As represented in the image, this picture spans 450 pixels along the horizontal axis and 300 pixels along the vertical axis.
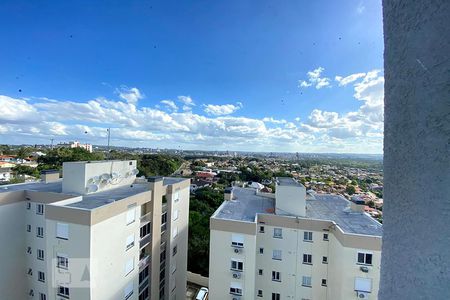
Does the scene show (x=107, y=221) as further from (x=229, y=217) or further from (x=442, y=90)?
(x=442, y=90)

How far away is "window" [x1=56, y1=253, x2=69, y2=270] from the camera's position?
32.6ft

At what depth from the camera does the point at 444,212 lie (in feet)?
3.59

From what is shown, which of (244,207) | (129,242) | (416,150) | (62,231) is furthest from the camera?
(244,207)

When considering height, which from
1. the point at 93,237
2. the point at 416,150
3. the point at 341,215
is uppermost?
the point at 416,150

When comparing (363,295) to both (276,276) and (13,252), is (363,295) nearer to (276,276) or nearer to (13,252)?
(276,276)

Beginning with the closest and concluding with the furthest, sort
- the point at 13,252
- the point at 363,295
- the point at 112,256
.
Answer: the point at 112,256 < the point at 363,295 < the point at 13,252

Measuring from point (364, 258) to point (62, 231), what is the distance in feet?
48.7

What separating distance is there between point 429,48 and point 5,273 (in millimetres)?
19349

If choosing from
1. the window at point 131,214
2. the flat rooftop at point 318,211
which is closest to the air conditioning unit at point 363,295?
the flat rooftop at point 318,211

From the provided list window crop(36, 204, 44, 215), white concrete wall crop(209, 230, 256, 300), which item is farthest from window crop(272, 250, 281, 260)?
window crop(36, 204, 44, 215)

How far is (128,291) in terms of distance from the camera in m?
12.0

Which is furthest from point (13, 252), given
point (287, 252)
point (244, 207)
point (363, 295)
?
point (363, 295)

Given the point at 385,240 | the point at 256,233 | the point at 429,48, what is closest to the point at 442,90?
the point at 429,48

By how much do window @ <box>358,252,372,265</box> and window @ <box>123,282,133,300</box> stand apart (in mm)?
12421
